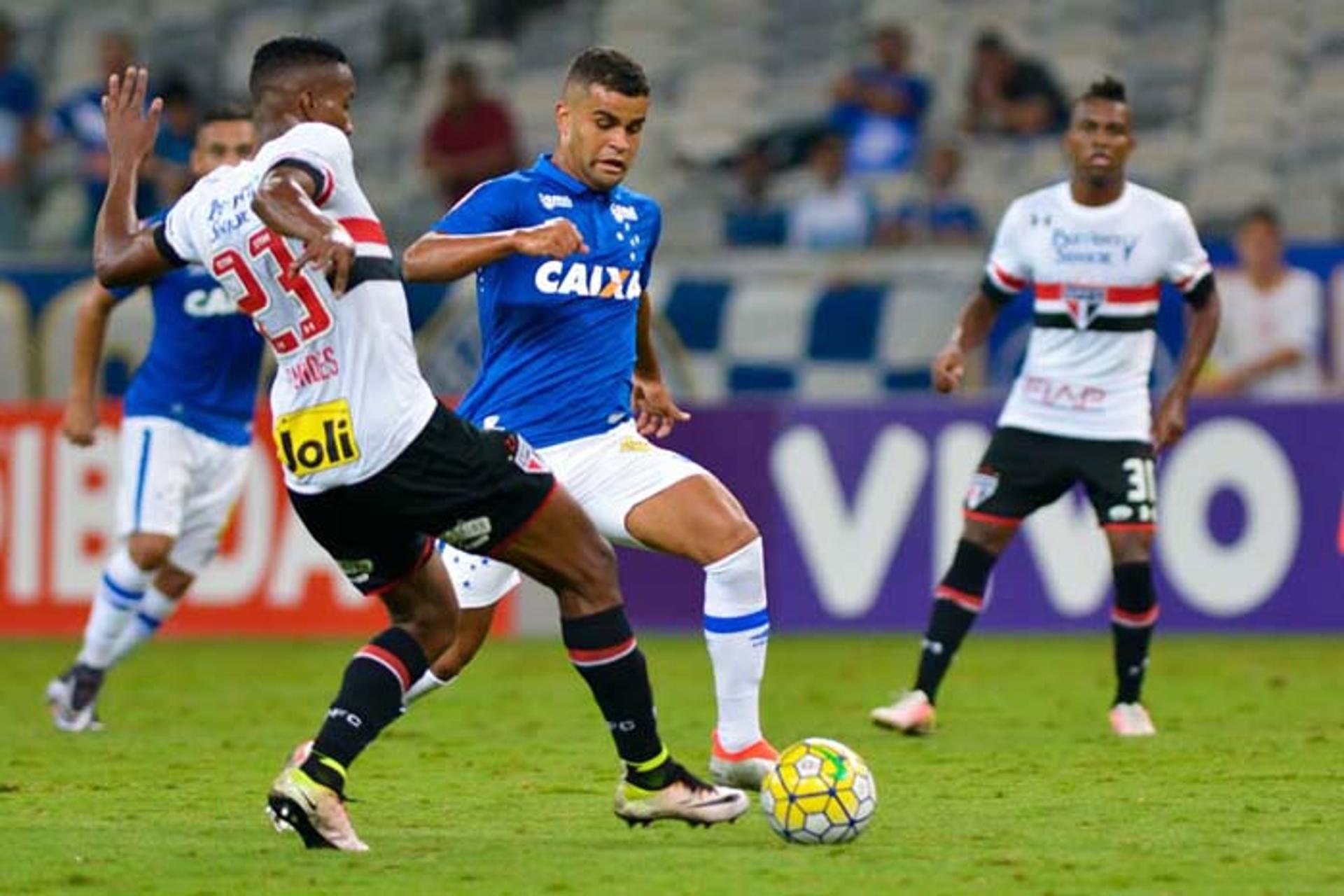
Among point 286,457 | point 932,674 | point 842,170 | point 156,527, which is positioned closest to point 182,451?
point 156,527

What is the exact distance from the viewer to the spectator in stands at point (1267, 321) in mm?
15656

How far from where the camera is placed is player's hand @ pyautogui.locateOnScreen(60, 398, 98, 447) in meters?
11.0

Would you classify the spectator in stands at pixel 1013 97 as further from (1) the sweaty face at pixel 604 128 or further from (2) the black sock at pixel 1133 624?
(1) the sweaty face at pixel 604 128

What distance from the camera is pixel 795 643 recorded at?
1490cm

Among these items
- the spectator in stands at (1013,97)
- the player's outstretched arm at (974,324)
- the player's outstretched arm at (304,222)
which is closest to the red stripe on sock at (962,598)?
the player's outstretched arm at (974,324)

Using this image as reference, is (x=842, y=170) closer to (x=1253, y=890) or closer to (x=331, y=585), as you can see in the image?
(x=331, y=585)

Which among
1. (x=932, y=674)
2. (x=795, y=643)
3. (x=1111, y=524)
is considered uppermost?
(x=1111, y=524)

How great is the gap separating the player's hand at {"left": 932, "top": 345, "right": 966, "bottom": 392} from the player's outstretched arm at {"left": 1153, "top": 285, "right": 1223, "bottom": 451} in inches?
33.2

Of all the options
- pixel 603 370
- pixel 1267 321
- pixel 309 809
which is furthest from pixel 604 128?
pixel 1267 321

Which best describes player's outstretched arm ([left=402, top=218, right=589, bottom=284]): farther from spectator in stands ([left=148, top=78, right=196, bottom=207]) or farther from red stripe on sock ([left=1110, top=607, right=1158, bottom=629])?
spectator in stands ([left=148, top=78, right=196, bottom=207])

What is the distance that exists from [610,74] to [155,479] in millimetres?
3787

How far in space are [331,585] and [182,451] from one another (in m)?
4.09

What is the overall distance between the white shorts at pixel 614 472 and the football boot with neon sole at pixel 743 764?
2.26ft

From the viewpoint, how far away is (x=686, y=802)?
7.54 metres
